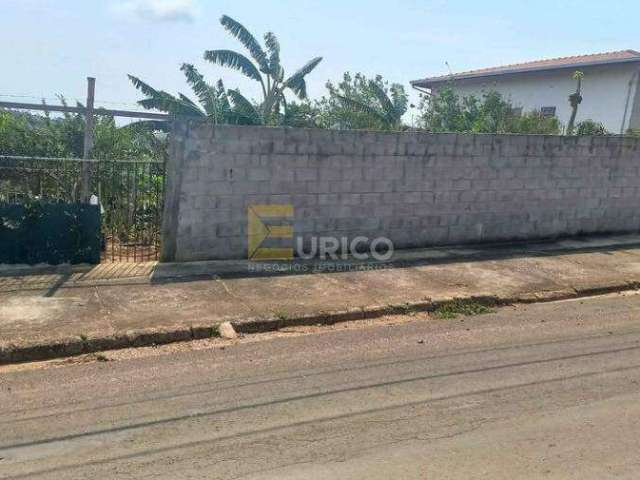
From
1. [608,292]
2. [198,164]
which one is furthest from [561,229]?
[198,164]

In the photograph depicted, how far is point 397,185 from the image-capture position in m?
9.03

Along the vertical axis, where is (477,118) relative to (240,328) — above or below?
above

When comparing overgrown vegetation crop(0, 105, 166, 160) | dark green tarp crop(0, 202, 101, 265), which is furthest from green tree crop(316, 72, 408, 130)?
dark green tarp crop(0, 202, 101, 265)

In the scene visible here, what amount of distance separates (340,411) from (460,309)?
10.4 feet

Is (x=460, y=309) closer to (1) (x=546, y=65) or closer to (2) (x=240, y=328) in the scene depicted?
(2) (x=240, y=328)

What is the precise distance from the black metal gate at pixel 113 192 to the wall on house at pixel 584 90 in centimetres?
1396

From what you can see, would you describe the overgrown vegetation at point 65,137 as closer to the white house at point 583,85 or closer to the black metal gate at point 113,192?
the black metal gate at point 113,192

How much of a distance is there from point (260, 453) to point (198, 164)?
495 centimetres

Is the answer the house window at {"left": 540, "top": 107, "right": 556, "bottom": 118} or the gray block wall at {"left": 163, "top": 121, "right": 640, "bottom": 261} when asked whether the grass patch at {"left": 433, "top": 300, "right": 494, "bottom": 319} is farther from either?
the house window at {"left": 540, "top": 107, "right": 556, "bottom": 118}

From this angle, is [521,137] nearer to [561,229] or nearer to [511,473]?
[561,229]

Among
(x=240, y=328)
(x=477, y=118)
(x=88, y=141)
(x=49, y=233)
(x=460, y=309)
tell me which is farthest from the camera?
(x=477, y=118)

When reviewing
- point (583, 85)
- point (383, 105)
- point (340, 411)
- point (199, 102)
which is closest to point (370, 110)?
point (383, 105)

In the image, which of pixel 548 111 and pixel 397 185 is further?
pixel 548 111

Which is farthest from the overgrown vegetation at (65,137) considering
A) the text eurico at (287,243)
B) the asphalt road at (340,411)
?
the asphalt road at (340,411)
